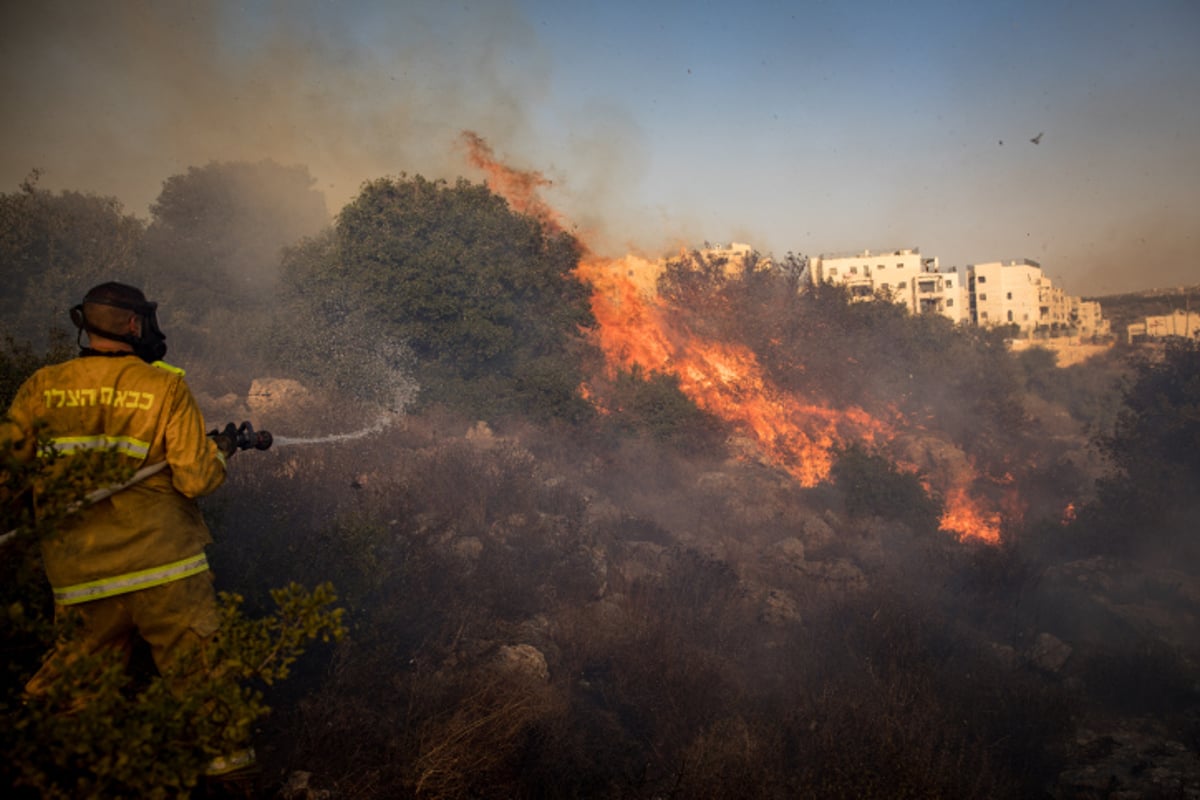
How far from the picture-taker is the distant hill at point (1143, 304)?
6356cm

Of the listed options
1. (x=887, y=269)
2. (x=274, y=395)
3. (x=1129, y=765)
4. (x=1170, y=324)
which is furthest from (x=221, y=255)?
(x=1170, y=324)

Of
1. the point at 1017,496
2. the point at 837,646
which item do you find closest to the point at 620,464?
the point at 837,646

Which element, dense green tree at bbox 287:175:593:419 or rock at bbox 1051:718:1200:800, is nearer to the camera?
rock at bbox 1051:718:1200:800

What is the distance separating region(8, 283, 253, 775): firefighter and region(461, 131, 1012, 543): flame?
49.0 ft

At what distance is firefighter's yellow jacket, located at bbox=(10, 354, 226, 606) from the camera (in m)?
3.08

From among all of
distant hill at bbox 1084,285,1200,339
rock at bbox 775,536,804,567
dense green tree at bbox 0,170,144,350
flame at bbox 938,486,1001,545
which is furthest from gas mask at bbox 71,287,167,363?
distant hill at bbox 1084,285,1200,339

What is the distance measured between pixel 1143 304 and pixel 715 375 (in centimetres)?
7350

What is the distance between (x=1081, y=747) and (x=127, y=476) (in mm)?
10206

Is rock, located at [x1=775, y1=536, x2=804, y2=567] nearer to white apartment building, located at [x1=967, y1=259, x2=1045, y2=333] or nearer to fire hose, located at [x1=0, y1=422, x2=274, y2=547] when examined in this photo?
fire hose, located at [x1=0, y1=422, x2=274, y2=547]

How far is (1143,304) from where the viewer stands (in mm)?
72750

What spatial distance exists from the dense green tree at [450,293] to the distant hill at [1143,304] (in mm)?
63618

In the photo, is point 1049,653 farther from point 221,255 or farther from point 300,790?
point 221,255

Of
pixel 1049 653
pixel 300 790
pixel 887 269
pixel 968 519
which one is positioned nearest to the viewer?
pixel 300 790

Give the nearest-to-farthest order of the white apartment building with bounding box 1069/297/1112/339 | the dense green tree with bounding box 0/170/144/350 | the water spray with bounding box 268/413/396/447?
1. the water spray with bounding box 268/413/396/447
2. the dense green tree with bounding box 0/170/144/350
3. the white apartment building with bounding box 1069/297/1112/339
